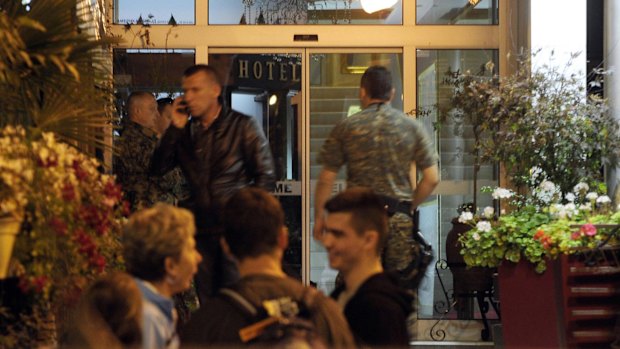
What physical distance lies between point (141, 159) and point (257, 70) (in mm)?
2656

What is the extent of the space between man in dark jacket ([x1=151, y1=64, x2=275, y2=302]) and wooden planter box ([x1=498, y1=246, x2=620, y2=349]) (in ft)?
8.89

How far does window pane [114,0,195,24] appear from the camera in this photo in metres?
10.6

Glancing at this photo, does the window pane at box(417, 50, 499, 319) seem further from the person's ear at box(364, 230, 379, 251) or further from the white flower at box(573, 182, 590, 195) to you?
the person's ear at box(364, 230, 379, 251)

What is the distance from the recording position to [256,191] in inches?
165

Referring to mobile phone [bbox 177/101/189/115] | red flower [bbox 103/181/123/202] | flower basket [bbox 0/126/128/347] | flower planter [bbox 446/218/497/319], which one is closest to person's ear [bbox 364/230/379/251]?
flower basket [bbox 0/126/128/347]

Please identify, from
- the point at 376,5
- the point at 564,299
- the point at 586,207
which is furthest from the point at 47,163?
the point at 376,5

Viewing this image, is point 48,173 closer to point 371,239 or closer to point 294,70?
point 371,239

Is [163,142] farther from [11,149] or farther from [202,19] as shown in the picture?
[202,19]

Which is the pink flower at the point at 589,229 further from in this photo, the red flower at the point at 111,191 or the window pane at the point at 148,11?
the window pane at the point at 148,11

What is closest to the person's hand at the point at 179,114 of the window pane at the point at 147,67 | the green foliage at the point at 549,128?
the green foliage at the point at 549,128

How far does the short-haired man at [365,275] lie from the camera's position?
13.6ft

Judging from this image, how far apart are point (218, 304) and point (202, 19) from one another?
7113 millimetres

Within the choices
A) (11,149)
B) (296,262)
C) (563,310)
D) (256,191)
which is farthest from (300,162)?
(256,191)

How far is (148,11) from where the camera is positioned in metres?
10.6
